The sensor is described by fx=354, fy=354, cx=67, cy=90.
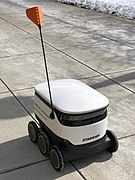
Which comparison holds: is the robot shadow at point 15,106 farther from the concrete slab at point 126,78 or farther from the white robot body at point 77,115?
the concrete slab at point 126,78

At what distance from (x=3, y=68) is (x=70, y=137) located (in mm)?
3094

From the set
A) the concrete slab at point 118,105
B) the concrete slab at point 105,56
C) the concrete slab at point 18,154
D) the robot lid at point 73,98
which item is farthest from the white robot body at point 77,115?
the concrete slab at point 105,56

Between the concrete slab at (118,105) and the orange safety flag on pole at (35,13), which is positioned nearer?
the orange safety flag on pole at (35,13)

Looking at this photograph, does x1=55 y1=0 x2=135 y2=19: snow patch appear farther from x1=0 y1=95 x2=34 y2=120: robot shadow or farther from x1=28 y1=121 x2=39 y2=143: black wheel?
x1=28 y1=121 x2=39 y2=143: black wheel

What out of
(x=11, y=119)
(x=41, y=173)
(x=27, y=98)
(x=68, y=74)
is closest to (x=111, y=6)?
(x=68, y=74)

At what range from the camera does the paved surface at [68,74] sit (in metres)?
3.08

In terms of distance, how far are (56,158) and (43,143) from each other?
240 millimetres

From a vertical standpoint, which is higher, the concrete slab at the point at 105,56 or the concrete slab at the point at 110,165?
the concrete slab at the point at 110,165

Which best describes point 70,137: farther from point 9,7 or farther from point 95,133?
point 9,7

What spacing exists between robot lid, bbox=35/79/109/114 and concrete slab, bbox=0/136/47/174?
21.8 inches

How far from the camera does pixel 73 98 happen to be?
117 inches

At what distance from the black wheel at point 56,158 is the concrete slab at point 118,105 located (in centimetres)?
90

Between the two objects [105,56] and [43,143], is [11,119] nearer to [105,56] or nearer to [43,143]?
[43,143]

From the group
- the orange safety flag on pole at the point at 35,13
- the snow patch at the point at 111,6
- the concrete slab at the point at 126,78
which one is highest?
the orange safety flag on pole at the point at 35,13
